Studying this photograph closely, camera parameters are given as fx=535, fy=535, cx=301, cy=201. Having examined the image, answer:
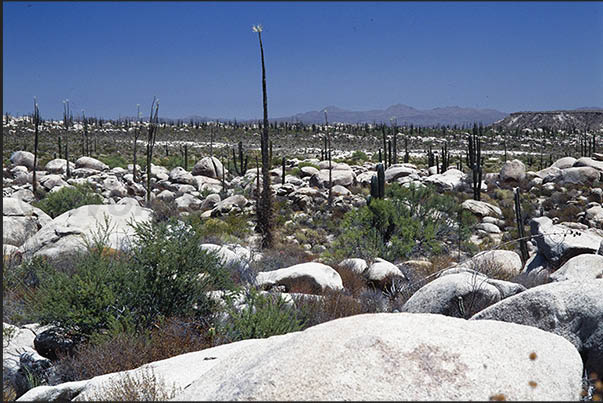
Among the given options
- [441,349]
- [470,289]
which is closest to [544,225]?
[470,289]

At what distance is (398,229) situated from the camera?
58.7 feet

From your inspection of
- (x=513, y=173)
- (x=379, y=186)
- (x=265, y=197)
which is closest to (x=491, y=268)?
(x=379, y=186)

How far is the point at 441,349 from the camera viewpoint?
3271 millimetres

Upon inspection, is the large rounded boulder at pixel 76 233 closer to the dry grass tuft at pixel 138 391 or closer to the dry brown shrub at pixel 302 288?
the dry brown shrub at pixel 302 288

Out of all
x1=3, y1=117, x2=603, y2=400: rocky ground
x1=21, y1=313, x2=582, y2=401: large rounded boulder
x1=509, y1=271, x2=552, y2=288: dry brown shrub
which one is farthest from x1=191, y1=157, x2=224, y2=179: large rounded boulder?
x1=21, y1=313, x2=582, y2=401: large rounded boulder

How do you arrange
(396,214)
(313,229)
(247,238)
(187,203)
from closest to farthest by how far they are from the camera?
(396,214), (247,238), (313,229), (187,203)

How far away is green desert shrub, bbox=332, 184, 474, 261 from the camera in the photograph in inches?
631

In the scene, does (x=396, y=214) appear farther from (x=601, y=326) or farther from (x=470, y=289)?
(x=601, y=326)

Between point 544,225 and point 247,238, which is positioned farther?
point 247,238

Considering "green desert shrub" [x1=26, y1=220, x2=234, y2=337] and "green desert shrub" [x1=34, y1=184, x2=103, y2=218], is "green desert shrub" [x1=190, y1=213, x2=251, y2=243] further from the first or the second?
"green desert shrub" [x1=26, y1=220, x2=234, y2=337]

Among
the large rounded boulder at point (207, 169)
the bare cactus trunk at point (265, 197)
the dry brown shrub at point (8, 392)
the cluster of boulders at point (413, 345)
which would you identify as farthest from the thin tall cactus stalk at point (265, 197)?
the large rounded boulder at point (207, 169)

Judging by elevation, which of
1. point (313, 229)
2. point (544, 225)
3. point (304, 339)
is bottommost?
point (313, 229)

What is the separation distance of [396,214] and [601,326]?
12801 mm

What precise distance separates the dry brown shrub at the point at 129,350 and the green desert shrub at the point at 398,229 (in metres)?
8.56
